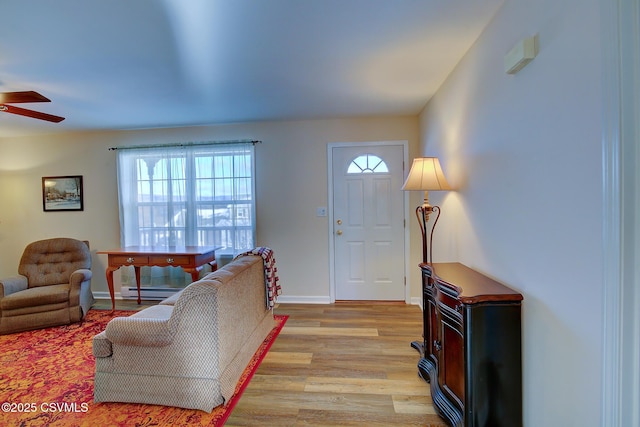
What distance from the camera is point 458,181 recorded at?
7.36ft

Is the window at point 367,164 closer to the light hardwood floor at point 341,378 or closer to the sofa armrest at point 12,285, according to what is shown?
the light hardwood floor at point 341,378

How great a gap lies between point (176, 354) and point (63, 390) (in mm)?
1002

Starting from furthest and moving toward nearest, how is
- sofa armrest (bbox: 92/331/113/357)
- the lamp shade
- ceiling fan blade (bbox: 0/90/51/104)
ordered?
the lamp shade → ceiling fan blade (bbox: 0/90/51/104) → sofa armrest (bbox: 92/331/113/357)

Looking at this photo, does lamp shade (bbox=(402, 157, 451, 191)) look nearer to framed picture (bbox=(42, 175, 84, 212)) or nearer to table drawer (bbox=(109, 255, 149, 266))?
A: table drawer (bbox=(109, 255, 149, 266))

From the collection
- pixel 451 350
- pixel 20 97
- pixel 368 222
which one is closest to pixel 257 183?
pixel 368 222

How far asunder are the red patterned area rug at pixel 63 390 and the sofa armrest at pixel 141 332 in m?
0.42

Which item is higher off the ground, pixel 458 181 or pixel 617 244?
pixel 458 181

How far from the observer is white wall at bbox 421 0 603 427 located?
1.02m

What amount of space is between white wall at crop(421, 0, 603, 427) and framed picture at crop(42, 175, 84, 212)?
4852 mm

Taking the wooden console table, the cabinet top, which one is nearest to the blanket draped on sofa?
the wooden console table

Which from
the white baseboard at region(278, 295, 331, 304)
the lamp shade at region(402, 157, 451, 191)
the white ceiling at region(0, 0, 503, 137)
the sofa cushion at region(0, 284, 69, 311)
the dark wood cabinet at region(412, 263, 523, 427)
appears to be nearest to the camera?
the dark wood cabinet at region(412, 263, 523, 427)

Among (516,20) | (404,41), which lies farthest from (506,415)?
(404,41)

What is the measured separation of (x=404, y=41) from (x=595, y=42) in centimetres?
112

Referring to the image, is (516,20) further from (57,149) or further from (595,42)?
(57,149)
